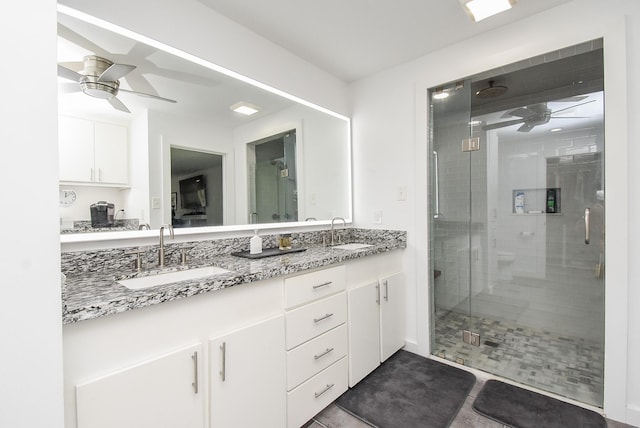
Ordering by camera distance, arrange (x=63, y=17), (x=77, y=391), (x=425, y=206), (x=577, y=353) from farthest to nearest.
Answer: (x=425, y=206)
(x=577, y=353)
(x=63, y=17)
(x=77, y=391)

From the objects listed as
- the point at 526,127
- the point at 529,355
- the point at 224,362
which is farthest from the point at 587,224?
the point at 224,362

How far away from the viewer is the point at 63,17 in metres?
1.24

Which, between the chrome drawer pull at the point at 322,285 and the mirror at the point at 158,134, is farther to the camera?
the chrome drawer pull at the point at 322,285

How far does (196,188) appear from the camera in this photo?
5.78ft

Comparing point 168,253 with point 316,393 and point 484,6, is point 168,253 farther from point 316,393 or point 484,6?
point 484,6

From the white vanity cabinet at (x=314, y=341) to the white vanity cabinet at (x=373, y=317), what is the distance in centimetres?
9

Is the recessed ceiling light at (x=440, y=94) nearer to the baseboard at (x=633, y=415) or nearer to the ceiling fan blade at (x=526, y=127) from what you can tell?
the ceiling fan blade at (x=526, y=127)

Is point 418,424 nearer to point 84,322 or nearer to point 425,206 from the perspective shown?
point 425,206

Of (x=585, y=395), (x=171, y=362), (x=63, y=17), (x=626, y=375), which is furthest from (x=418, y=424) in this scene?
(x=63, y=17)

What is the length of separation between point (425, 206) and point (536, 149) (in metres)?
0.83

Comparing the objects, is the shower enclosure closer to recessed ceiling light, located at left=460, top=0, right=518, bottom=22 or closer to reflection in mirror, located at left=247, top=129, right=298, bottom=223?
recessed ceiling light, located at left=460, top=0, right=518, bottom=22

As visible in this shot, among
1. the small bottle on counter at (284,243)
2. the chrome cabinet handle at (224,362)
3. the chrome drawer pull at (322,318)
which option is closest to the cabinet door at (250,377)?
the chrome cabinet handle at (224,362)

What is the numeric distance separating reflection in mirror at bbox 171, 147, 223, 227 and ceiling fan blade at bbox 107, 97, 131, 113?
0.30 meters

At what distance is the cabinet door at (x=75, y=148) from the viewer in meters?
1.30
